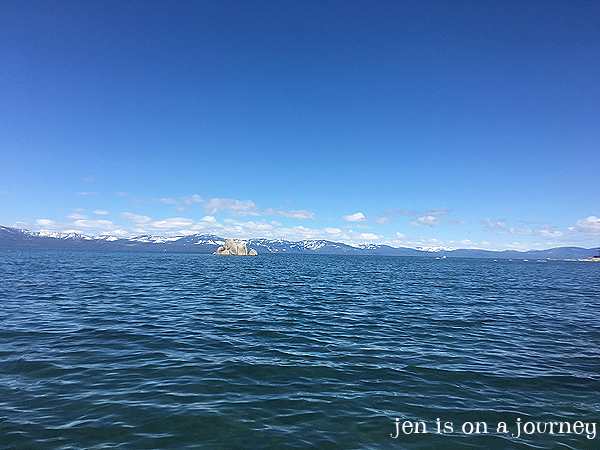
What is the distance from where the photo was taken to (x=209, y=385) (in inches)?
391

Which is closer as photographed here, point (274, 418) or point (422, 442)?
point (422, 442)

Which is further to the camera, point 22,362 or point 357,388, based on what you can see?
point 22,362

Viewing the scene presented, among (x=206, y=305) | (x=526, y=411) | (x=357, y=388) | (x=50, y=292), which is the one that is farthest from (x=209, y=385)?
(x=50, y=292)

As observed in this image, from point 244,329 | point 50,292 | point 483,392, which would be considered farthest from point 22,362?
point 50,292

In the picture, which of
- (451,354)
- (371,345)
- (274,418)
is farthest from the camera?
(371,345)

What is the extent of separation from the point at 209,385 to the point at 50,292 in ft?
87.0

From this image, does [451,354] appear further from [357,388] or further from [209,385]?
[209,385]

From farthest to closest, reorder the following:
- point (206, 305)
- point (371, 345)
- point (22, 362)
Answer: point (206, 305), point (371, 345), point (22, 362)

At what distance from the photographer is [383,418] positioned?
8.20 metres

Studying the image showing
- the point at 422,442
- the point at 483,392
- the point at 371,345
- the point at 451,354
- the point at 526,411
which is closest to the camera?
the point at 422,442

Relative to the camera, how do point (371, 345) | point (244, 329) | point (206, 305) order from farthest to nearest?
1. point (206, 305)
2. point (244, 329)
3. point (371, 345)

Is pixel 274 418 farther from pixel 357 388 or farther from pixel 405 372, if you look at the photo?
pixel 405 372

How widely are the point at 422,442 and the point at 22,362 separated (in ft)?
45.3

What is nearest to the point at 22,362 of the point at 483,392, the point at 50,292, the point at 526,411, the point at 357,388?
the point at 357,388
